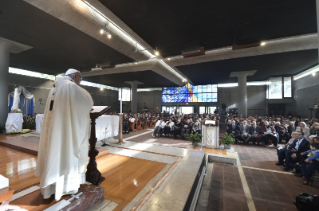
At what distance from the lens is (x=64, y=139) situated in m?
1.48

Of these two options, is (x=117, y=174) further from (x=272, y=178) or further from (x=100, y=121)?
(x=272, y=178)

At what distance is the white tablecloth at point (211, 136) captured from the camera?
5.22 m

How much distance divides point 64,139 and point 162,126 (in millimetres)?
6448

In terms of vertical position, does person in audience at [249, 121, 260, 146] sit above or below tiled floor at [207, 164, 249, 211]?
above

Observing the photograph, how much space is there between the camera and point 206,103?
1833 centimetres

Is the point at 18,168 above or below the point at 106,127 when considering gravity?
below

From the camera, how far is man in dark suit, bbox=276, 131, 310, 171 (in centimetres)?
337

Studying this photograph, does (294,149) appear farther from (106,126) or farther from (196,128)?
(106,126)

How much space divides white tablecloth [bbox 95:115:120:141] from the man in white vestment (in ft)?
6.83

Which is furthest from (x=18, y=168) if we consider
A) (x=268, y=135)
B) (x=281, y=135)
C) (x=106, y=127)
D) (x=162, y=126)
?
(x=281, y=135)

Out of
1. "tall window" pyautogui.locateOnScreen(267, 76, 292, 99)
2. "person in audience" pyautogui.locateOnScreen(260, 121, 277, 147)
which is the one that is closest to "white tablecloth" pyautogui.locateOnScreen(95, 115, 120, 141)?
"person in audience" pyautogui.locateOnScreen(260, 121, 277, 147)

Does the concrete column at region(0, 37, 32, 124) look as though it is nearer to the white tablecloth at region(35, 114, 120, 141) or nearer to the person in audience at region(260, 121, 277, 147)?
the white tablecloth at region(35, 114, 120, 141)

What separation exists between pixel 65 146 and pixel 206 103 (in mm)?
18279

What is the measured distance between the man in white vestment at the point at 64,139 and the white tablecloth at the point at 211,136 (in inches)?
182
